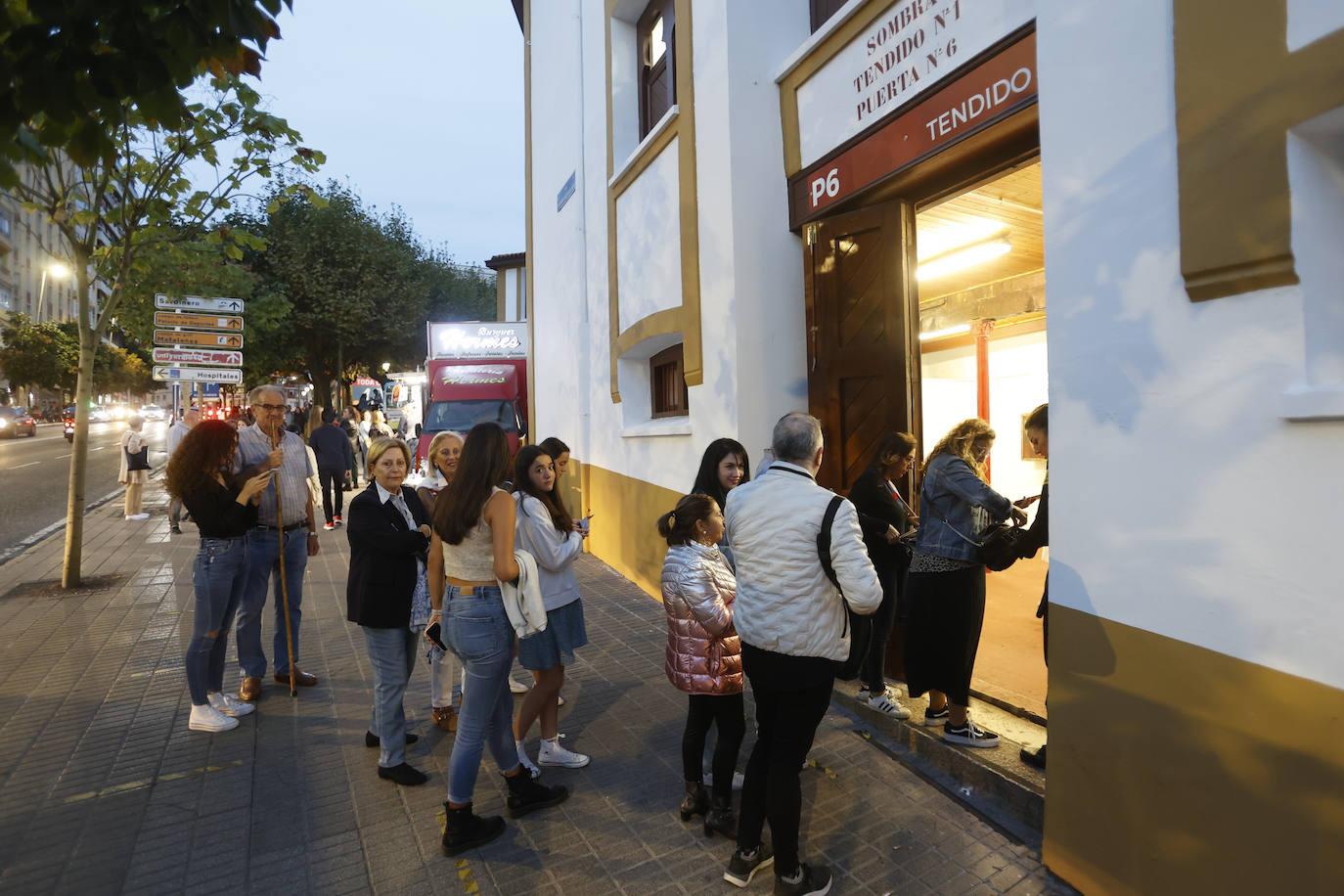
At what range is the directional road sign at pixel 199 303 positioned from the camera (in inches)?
359

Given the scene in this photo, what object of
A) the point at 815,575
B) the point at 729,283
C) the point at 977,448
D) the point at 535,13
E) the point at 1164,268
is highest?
the point at 535,13

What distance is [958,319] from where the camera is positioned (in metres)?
8.73

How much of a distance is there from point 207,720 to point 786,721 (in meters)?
3.58

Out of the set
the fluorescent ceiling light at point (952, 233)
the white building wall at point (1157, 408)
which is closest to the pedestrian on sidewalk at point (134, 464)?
the fluorescent ceiling light at point (952, 233)

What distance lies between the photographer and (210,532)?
4.49 meters

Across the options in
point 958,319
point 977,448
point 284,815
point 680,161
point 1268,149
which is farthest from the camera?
point 958,319

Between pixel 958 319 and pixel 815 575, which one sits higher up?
pixel 958 319

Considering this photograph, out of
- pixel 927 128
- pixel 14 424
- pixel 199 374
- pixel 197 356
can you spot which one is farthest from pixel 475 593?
pixel 14 424

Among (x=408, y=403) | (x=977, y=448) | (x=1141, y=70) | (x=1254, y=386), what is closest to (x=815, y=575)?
(x=1254, y=386)

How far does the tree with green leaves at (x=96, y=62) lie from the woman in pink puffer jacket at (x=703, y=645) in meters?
2.28

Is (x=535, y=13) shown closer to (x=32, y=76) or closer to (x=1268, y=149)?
(x=32, y=76)

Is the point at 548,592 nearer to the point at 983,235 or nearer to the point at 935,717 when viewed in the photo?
the point at 935,717

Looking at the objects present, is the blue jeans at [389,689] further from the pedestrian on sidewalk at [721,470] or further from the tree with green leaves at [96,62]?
the tree with green leaves at [96,62]

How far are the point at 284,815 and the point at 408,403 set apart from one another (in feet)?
89.7
